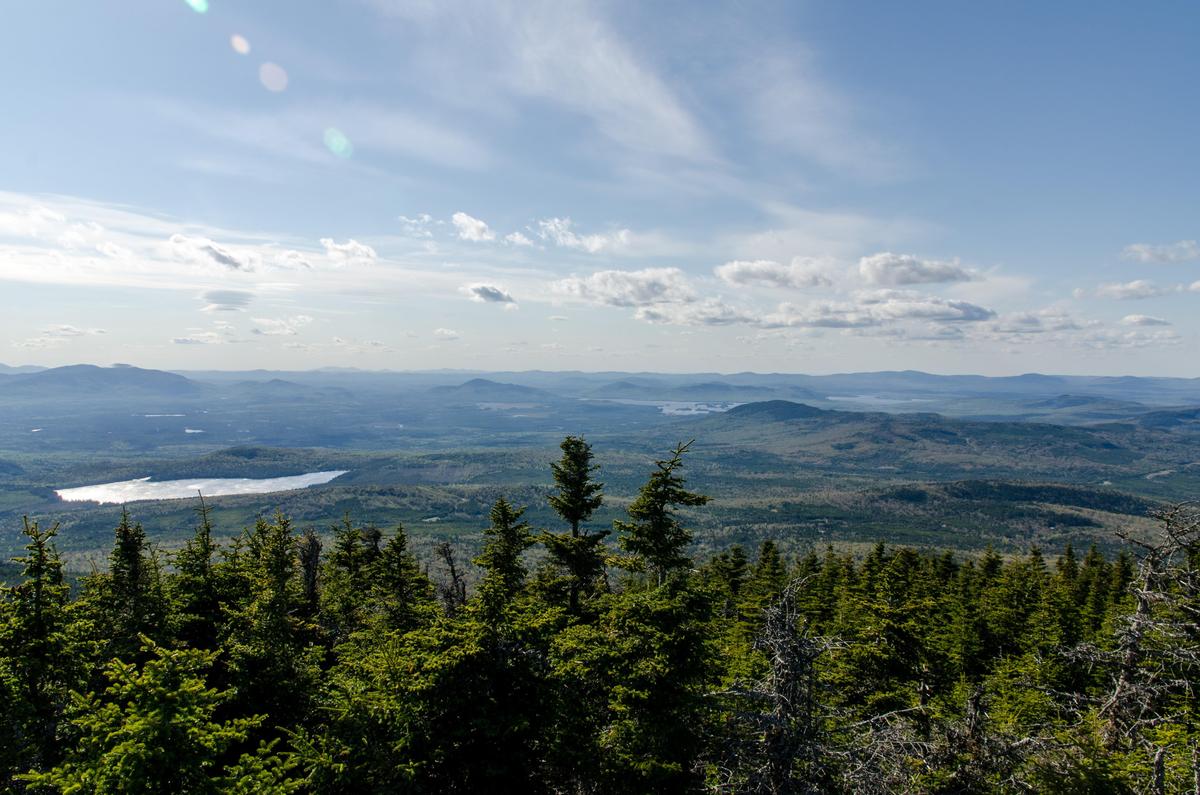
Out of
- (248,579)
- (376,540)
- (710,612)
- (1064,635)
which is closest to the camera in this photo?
(710,612)

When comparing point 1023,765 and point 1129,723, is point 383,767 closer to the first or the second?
point 1023,765

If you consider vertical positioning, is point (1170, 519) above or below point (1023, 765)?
above

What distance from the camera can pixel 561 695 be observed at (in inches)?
821

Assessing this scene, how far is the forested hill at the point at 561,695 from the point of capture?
49.1 feet

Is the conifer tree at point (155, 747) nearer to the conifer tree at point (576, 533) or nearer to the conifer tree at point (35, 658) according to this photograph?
the conifer tree at point (35, 658)

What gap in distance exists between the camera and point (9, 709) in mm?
18875

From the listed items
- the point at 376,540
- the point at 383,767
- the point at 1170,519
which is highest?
the point at 1170,519

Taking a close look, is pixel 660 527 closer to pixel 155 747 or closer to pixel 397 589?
pixel 155 747

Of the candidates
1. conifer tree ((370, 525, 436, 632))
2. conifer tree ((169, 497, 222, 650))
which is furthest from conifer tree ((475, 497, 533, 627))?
conifer tree ((169, 497, 222, 650))

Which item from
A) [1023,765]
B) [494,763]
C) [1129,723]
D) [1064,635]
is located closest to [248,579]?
[494,763]

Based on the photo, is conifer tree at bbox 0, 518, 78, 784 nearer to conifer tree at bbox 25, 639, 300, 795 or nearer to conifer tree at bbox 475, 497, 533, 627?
conifer tree at bbox 25, 639, 300, 795

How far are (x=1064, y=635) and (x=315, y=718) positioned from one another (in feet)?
173

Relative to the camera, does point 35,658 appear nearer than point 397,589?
Yes

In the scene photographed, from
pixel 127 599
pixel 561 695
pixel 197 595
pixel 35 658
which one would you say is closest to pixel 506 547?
pixel 561 695
